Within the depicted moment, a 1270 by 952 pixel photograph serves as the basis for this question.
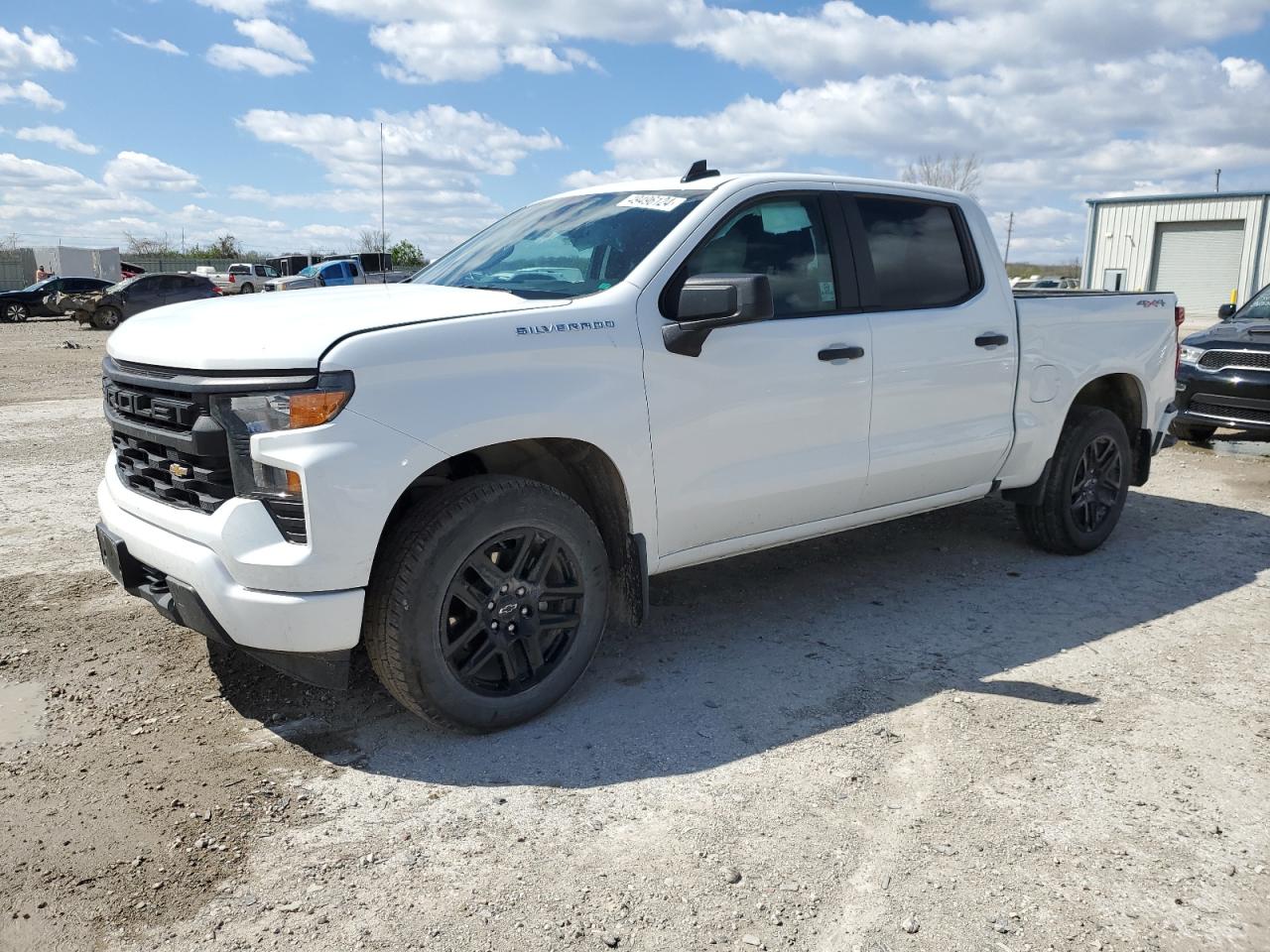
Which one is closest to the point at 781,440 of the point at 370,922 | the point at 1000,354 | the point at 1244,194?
the point at 1000,354

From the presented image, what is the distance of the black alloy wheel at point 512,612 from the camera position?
11.6 feet

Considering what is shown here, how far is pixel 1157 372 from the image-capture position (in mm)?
6098

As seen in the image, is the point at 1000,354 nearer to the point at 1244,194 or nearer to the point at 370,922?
the point at 370,922

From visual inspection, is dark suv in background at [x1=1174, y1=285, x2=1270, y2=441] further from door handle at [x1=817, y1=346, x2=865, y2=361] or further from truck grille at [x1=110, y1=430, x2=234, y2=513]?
truck grille at [x1=110, y1=430, x2=234, y2=513]

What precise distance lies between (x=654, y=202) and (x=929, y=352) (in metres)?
1.44

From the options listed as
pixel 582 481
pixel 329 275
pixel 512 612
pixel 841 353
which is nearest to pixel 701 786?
pixel 512 612

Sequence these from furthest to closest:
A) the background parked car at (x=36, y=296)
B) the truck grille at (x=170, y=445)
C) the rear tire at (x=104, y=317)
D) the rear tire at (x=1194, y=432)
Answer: the background parked car at (x=36, y=296), the rear tire at (x=104, y=317), the rear tire at (x=1194, y=432), the truck grille at (x=170, y=445)

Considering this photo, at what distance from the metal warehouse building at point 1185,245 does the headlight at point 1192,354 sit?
27069 millimetres

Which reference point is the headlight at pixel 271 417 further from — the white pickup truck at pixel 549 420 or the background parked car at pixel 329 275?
the background parked car at pixel 329 275

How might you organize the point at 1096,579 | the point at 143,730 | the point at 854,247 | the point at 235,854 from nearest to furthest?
the point at 235,854, the point at 143,730, the point at 854,247, the point at 1096,579

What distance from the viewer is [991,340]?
4992mm

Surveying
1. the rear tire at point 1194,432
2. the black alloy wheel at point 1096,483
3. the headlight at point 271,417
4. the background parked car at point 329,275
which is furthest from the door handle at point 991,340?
the background parked car at point 329,275

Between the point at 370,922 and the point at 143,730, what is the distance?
4.92 feet

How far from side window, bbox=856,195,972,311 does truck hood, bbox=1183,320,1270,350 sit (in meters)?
5.30
